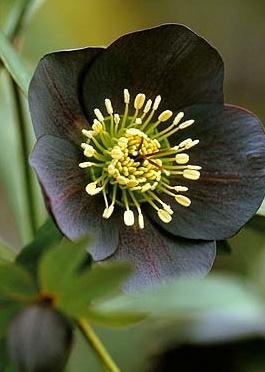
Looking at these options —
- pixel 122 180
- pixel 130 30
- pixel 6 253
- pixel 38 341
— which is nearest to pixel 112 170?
pixel 122 180

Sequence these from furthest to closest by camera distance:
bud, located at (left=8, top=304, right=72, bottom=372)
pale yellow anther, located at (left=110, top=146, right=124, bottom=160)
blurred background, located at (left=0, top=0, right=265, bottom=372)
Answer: blurred background, located at (left=0, top=0, right=265, bottom=372) → pale yellow anther, located at (left=110, top=146, right=124, bottom=160) → bud, located at (left=8, top=304, right=72, bottom=372)

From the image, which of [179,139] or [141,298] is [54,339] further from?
[179,139]

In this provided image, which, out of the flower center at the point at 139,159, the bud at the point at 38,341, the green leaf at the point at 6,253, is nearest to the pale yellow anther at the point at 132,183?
the flower center at the point at 139,159

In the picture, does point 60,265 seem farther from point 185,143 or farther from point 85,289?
point 185,143

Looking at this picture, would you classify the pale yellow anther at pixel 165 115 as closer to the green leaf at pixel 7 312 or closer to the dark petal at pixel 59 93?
the dark petal at pixel 59 93

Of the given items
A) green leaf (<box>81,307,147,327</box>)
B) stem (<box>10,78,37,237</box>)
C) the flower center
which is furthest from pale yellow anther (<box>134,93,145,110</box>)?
green leaf (<box>81,307,147,327</box>)

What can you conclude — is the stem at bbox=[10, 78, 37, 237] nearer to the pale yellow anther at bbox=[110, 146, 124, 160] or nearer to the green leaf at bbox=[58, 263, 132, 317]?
the pale yellow anther at bbox=[110, 146, 124, 160]
